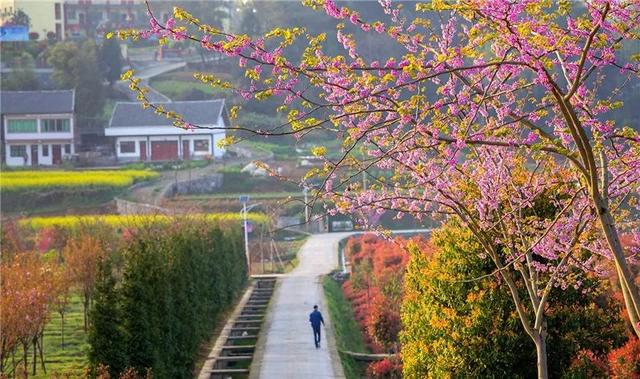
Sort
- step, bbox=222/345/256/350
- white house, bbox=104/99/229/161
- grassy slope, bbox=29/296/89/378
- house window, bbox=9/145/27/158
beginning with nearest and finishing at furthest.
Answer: grassy slope, bbox=29/296/89/378, step, bbox=222/345/256/350, house window, bbox=9/145/27/158, white house, bbox=104/99/229/161

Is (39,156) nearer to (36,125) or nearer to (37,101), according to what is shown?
(36,125)

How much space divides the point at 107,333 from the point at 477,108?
23.6 ft

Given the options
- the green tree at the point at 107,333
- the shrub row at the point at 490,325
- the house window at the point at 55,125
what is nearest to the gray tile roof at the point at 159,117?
the house window at the point at 55,125

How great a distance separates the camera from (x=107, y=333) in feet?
40.1

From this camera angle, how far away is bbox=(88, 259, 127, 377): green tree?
12070mm

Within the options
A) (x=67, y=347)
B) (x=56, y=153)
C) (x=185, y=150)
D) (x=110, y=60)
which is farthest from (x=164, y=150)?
(x=67, y=347)

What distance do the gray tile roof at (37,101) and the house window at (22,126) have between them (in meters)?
0.66

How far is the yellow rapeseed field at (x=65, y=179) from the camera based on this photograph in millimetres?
45944

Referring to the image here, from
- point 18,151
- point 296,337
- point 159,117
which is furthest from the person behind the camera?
point 159,117

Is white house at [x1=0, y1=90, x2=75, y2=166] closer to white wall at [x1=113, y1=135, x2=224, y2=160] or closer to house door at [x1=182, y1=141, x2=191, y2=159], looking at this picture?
white wall at [x1=113, y1=135, x2=224, y2=160]

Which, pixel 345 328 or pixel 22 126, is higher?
pixel 22 126

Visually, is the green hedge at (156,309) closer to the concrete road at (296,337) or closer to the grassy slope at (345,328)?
the concrete road at (296,337)

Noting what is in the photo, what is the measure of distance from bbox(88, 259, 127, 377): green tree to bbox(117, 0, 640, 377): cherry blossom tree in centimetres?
443

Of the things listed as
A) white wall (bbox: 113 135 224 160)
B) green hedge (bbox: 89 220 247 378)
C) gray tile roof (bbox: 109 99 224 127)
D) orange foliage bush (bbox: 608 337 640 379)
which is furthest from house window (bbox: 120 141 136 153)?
orange foliage bush (bbox: 608 337 640 379)
